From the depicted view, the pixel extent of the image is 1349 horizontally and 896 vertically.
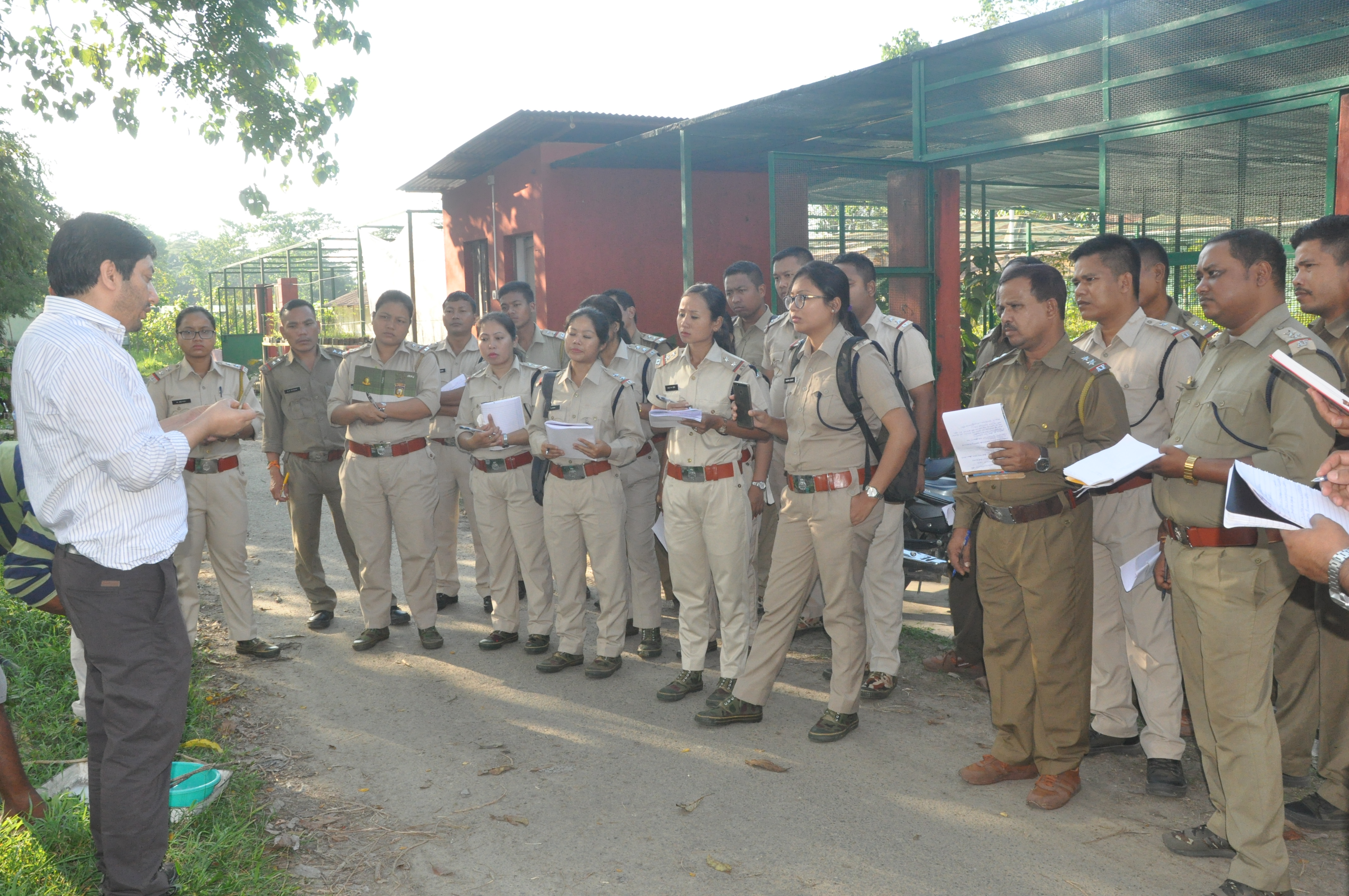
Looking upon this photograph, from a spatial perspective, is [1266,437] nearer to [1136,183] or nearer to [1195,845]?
[1195,845]

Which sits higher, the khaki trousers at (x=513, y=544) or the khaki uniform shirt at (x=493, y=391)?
the khaki uniform shirt at (x=493, y=391)

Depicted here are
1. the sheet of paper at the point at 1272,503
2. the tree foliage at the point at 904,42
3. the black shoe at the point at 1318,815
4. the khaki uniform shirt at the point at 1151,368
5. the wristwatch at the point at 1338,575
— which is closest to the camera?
the wristwatch at the point at 1338,575

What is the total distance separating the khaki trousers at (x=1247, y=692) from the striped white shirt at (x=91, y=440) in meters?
3.17

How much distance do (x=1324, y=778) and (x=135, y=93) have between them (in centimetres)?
1122

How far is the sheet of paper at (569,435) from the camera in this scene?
502 centimetres

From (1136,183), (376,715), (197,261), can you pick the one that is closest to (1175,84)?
(1136,183)

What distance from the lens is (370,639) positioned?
5.77 meters

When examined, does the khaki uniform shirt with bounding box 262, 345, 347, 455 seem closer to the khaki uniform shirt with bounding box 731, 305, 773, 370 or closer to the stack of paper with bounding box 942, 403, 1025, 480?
the khaki uniform shirt with bounding box 731, 305, 773, 370

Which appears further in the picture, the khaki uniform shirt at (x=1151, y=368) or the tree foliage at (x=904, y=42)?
the tree foliage at (x=904, y=42)

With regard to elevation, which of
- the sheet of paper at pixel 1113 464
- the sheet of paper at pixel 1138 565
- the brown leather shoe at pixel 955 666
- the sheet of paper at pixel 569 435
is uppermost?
the sheet of paper at pixel 1113 464

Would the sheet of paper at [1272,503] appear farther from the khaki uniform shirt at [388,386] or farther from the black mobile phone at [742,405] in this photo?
the khaki uniform shirt at [388,386]

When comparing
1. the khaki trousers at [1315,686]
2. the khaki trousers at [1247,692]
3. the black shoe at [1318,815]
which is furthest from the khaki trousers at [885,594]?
the khaki trousers at [1247,692]

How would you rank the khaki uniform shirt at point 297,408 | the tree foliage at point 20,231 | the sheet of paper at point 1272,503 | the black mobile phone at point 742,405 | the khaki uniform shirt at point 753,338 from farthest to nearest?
1. the tree foliage at point 20,231
2. the khaki uniform shirt at point 297,408
3. the khaki uniform shirt at point 753,338
4. the black mobile phone at point 742,405
5. the sheet of paper at point 1272,503

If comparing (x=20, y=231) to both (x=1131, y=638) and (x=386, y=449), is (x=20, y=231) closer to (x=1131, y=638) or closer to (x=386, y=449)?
(x=386, y=449)
